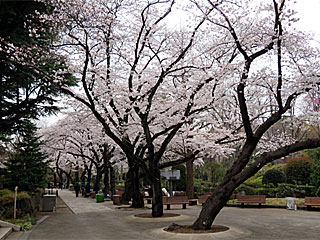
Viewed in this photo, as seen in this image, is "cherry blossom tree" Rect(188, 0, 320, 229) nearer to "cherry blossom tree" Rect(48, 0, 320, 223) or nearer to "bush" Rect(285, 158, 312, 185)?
"cherry blossom tree" Rect(48, 0, 320, 223)

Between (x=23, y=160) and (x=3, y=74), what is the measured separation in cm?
684

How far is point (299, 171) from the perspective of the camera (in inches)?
993

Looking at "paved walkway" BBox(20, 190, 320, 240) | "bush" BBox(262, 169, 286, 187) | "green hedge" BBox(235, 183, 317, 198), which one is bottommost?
"paved walkway" BBox(20, 190, 320, 240)

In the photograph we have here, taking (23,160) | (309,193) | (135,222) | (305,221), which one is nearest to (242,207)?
(309,193)

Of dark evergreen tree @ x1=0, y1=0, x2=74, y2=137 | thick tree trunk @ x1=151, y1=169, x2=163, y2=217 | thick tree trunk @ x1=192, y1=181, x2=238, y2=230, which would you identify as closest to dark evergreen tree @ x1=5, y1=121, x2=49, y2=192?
dark evergreen tree @ x1=0, y1=0, x2=74, y2=137

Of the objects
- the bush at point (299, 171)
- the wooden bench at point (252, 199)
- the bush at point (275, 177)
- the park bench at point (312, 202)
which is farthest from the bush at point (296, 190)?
the park bench at point (312, 202)

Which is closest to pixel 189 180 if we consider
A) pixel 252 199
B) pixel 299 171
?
pixel 252 199

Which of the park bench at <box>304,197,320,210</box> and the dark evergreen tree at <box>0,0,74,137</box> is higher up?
the dark evergreen tree at <box>0,0,74,137</box>

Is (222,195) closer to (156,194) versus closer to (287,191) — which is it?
(156,194)

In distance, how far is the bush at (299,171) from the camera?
82.1 ft

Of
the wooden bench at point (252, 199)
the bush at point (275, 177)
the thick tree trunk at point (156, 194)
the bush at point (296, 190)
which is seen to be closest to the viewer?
the thick tree trunk at point (156, 194)

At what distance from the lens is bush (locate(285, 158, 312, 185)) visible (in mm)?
25016

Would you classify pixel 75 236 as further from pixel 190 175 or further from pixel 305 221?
pixel 190 175

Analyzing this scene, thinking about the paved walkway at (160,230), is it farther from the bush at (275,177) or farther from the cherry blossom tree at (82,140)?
the bush at (275,177)
